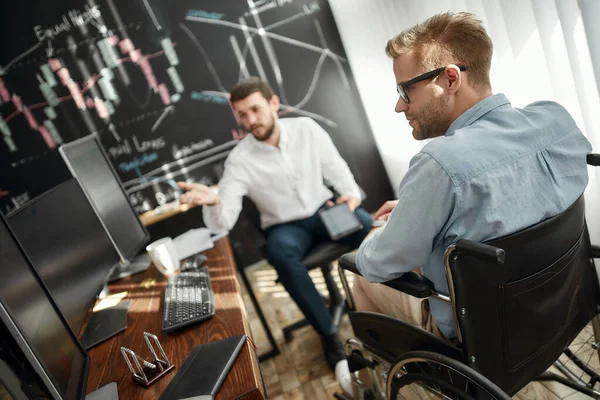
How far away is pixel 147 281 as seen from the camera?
68.5 inches

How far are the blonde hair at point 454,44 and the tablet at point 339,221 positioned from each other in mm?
1051

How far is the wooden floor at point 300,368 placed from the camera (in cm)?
163

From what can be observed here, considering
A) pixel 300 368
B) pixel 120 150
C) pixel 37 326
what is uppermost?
pixel 120 150

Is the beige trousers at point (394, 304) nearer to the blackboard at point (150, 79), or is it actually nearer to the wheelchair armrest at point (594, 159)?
the wheelchair armrest at point (594, 159)

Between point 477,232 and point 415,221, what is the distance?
0.13 m

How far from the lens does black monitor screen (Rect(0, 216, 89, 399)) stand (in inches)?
31.0

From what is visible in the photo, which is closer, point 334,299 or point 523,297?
point 523,297

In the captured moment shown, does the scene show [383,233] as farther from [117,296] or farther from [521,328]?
[117,296]

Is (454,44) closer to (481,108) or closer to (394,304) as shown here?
(481,108)

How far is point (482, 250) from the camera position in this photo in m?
0.85

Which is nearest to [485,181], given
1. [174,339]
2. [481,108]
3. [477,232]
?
[477,232]

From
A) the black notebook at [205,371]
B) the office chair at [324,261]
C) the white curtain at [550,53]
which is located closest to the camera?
the black notebook at [205,371]

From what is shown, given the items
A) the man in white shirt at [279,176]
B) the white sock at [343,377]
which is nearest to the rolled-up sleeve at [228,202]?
the man in white shirt at [279,176]

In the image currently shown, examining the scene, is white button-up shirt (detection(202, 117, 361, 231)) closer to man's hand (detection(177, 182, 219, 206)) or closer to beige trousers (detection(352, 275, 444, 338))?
man's hand (detection(177, 182, 219, 206))
